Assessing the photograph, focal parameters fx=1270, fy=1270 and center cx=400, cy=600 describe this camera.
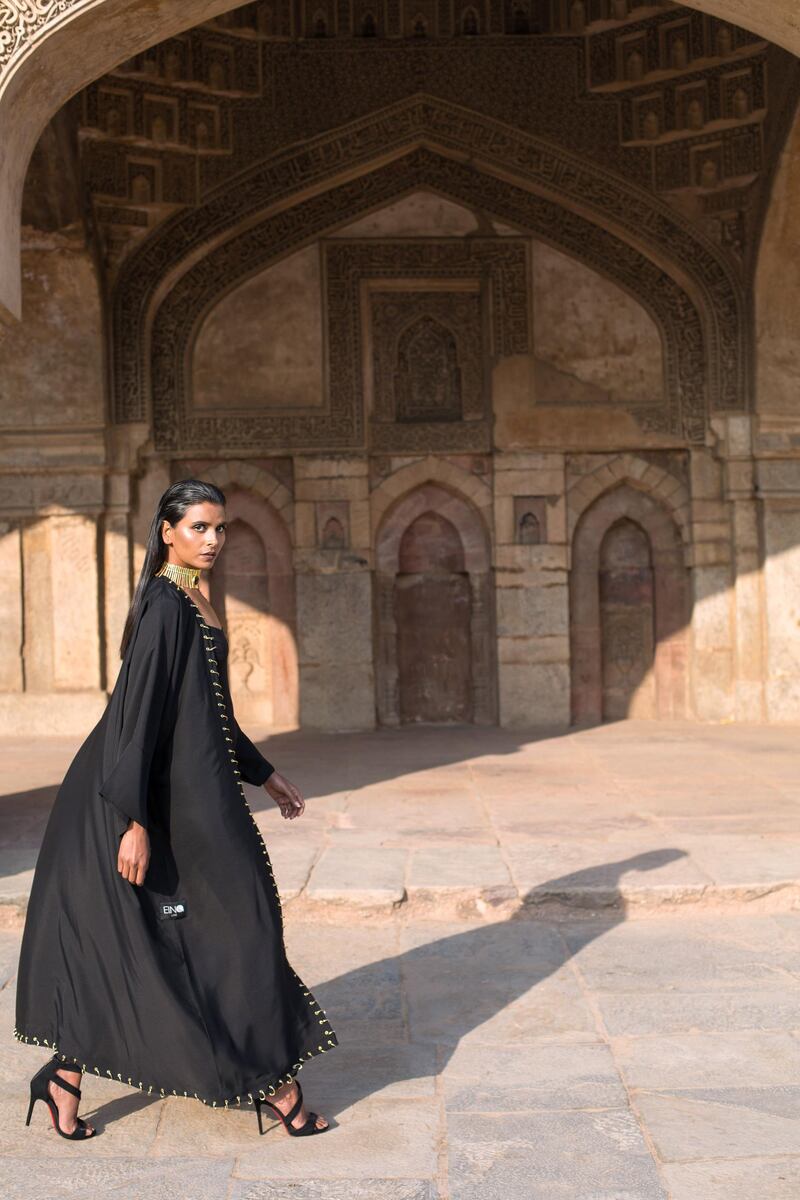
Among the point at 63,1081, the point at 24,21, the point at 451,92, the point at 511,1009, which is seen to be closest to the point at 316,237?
the point at 451,92

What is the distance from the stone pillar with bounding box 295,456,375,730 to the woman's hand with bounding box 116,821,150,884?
7806mm

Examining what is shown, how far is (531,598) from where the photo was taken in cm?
1073

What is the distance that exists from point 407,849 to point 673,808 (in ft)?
5.53

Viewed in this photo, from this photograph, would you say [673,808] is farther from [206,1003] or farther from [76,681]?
[76,681]

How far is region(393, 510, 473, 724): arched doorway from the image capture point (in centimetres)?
1095

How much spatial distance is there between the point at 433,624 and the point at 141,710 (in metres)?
8.14

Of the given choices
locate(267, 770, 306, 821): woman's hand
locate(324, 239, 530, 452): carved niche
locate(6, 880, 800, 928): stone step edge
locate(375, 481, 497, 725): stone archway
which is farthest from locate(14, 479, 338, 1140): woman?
locate(324, 239, 530, 452): carved niche

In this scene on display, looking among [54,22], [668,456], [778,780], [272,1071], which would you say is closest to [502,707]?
[668,456]

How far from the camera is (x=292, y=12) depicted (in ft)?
33.8

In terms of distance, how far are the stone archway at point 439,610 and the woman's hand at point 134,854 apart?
26.3 ft

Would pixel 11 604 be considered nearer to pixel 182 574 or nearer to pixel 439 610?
pixel 439 610

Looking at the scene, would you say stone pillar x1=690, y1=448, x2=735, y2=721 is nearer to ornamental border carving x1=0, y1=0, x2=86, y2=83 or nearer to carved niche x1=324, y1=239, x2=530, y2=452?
carved niche x1=324, y1=239, x2=530, y2=452

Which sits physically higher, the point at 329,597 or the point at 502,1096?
the point at 329,597

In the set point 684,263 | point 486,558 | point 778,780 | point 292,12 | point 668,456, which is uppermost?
point 292,12
